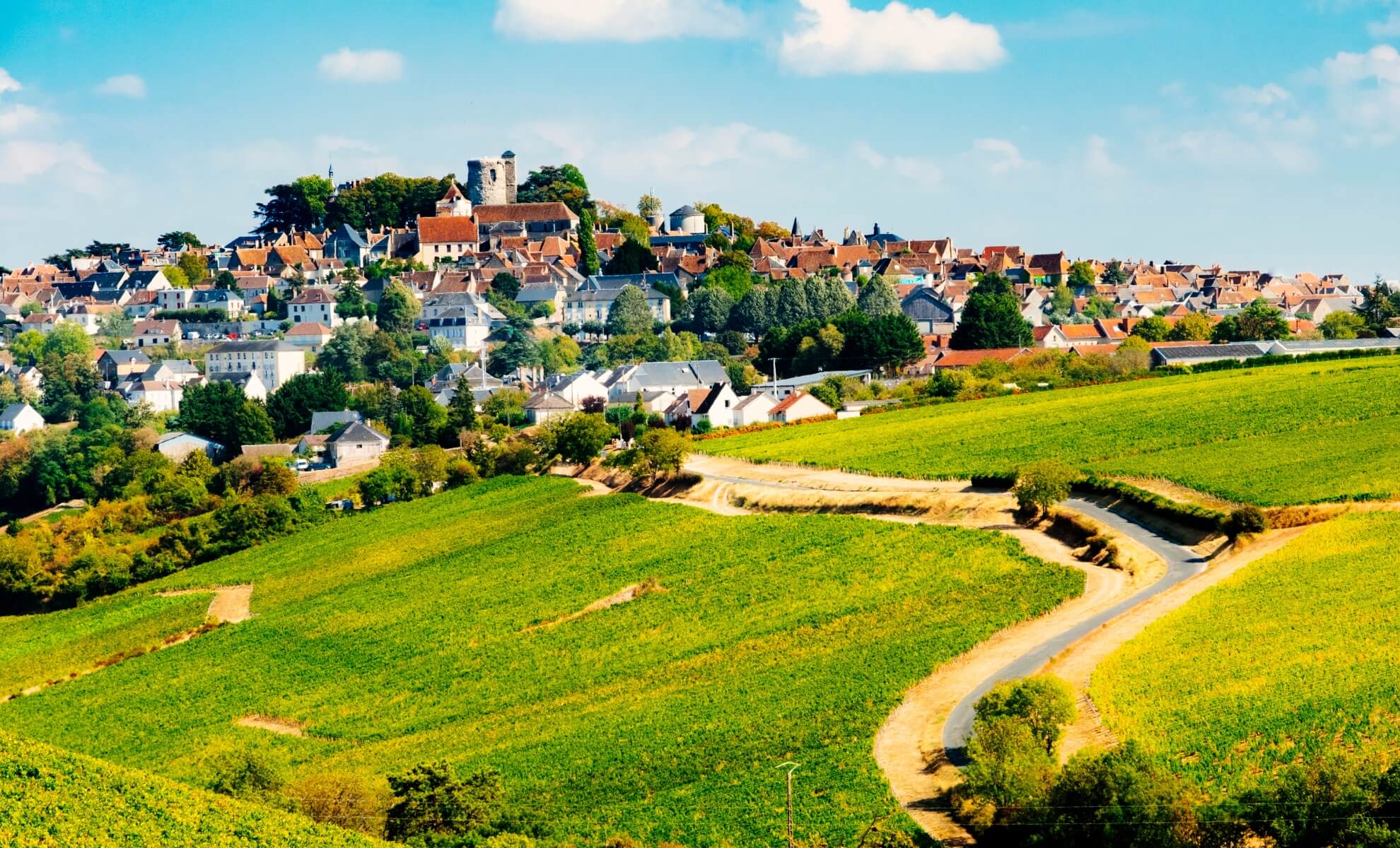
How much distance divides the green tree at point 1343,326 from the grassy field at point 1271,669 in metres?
60.6

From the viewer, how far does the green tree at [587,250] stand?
13212 cm

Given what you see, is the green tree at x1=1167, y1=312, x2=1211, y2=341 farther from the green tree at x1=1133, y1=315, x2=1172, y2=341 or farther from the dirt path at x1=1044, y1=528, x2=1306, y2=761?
the dirt path at x1=1044, y1=528, x2=1306, y2=761

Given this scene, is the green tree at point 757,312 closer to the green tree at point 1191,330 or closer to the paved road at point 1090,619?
the green tree at point 1191,330

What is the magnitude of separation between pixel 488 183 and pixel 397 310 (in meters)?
40.1

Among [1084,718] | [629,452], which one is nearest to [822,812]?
[1084,718]

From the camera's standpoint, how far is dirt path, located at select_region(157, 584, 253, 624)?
55188 mm

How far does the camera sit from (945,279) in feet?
438

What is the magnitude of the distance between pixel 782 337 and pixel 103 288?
66614 millimetres

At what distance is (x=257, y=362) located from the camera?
10681cm

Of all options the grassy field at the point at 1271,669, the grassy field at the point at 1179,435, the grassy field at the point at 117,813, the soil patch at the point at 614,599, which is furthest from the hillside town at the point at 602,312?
the grassy field at the point at 117,813

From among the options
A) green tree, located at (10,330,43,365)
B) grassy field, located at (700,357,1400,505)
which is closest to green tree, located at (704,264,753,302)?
grassy field, located at (700,357,1400,505)

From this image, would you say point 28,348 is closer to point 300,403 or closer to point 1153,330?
point 300,403

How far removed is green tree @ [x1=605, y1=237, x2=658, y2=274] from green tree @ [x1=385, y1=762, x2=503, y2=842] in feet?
326

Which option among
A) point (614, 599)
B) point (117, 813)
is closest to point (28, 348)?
point (614, 599)
